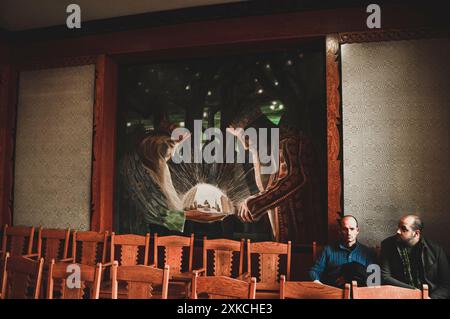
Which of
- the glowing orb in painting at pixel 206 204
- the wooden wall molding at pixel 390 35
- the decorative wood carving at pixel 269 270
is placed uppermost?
the wooden wall molding at pixel 390 35

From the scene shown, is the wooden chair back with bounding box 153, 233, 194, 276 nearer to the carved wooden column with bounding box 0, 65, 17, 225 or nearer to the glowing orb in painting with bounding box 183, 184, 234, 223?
the glowing orb in painting with bounding box 183, 184, 234, 223

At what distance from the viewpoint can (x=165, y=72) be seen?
464 cm

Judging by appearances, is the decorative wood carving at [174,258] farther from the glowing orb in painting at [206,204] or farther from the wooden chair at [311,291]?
the wooden chair at [311,291]

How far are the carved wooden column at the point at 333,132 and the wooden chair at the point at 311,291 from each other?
1.62 metres

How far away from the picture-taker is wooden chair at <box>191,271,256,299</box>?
208cm

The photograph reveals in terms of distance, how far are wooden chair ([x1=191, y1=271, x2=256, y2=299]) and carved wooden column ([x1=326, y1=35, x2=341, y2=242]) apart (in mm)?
1759

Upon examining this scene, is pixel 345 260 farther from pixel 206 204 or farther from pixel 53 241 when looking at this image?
pixel 53 241

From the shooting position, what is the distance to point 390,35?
3639mm

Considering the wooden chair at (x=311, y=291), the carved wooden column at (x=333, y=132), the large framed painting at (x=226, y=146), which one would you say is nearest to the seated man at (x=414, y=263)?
the carved wooden column at (x=333, y=132)

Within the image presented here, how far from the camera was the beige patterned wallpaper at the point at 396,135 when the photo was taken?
345 centimetres

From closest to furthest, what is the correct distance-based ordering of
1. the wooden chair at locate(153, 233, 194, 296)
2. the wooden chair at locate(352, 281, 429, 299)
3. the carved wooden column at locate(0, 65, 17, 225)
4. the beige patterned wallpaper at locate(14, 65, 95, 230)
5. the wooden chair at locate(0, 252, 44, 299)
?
the wooden chair at locate(352, 281, 429, 299)
the wooden chair at locate(0, 252, 44, 299)
the wooden chair at locate(153, 233, 194, 296)
the beige patterned wallpaper at locate(14, 65, 95, 230)
the carved wooden column at locate(0, 65, 17, 225)

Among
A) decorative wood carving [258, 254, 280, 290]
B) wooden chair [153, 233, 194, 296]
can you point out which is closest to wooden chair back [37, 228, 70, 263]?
wooden chair [153, 233, 194, 296]
